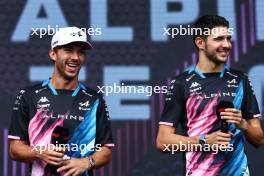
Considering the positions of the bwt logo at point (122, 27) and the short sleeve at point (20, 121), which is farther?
the bwt logo at point (122, 27)

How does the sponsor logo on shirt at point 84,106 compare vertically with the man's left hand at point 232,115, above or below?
above

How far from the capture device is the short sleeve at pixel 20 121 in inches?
121

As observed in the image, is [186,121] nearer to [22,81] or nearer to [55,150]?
[55,150]

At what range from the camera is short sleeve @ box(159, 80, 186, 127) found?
10.5ft

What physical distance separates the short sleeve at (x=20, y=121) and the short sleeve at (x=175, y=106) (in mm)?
667

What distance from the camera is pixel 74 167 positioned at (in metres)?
2.97

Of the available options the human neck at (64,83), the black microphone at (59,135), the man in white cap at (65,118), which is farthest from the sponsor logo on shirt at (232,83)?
the black microphone at (59,135)

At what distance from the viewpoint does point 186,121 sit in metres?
3.20

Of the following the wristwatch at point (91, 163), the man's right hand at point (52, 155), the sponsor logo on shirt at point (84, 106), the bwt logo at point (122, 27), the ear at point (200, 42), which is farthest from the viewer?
the bwt logo at point (122, 27)

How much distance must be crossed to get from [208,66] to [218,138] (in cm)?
43

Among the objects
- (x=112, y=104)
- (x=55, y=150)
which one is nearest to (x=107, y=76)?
(x=112, y=104)

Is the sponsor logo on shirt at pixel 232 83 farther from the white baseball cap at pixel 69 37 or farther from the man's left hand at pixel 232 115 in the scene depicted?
the white baseball cap at pixel 69 37

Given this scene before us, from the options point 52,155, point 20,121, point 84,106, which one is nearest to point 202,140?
point 84,106

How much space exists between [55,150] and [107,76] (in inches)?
59.3
